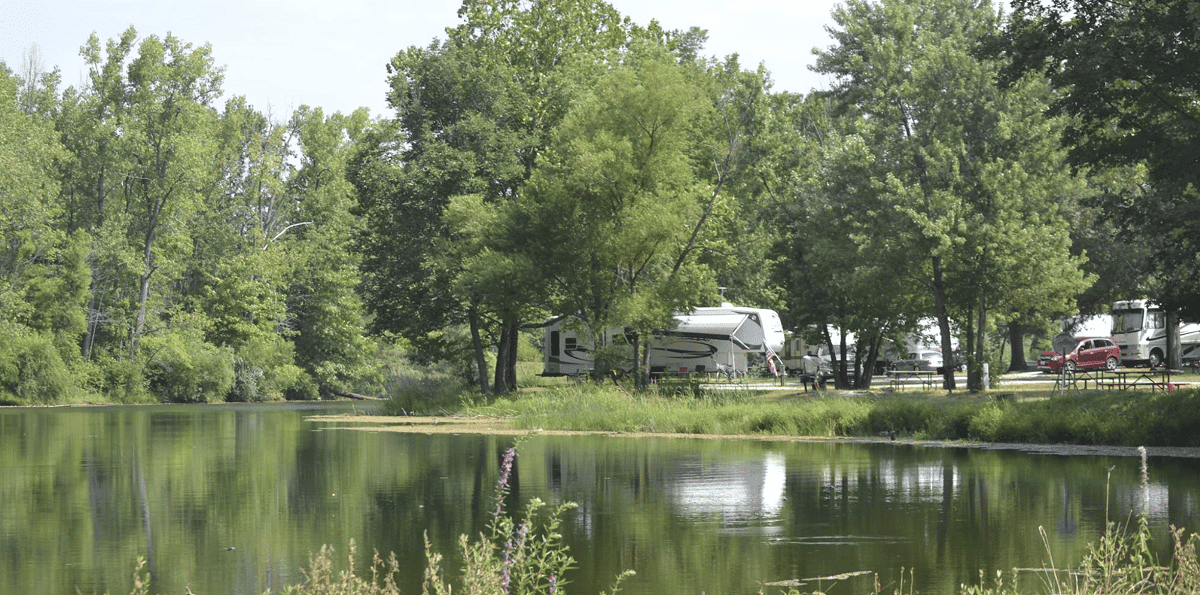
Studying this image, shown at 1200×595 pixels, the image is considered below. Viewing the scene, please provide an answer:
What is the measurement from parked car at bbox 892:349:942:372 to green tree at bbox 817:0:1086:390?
50.5 ft

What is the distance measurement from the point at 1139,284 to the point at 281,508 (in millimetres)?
49217

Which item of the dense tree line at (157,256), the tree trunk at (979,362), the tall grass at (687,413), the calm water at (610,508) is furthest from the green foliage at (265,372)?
the calm water at (610,508)

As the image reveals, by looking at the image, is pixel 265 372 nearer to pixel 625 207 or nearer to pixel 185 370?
pixel 185 370

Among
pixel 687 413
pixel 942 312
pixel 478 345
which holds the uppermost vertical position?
pixel 942 312

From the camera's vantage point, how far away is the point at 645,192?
46.9 metres

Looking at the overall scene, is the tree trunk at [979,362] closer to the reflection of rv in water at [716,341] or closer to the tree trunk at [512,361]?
the reflection of rv in water at [716,341]

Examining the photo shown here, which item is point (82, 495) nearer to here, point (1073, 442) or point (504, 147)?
point (1073, 442)

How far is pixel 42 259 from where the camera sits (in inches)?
2852

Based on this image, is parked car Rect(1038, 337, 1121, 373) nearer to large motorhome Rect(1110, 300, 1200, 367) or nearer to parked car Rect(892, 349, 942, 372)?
large motorhome Rect(1110, 300, 1200, 367)

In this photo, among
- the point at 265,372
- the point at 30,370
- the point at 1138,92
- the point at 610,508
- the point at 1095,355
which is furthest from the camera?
the point at 265,372

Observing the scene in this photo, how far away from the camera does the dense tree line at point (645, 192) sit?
34.0 metres

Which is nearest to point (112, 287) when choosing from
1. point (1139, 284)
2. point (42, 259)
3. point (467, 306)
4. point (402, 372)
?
point (42, 259)

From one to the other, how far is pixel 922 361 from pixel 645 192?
71.2ft

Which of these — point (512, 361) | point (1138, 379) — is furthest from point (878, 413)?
point (512, 361)
